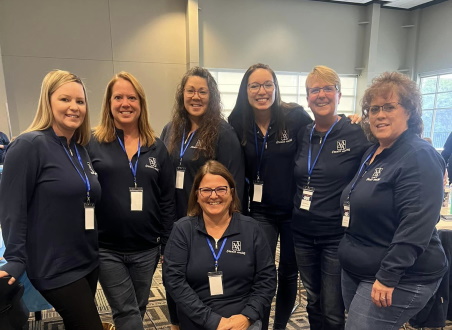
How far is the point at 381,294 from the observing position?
1277 mm

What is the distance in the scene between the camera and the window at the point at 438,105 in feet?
26.5

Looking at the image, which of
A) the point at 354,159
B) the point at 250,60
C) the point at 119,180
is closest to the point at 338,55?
the point at 250,60

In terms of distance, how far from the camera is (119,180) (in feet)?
5.33

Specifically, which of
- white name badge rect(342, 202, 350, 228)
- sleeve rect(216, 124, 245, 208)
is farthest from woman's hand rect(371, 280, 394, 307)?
sleeve rect(216, 124, 245, 208)

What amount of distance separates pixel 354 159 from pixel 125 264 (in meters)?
1.31

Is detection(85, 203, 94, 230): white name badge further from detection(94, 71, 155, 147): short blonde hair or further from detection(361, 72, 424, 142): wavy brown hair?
detection(361, 72, 424, 142): wavy brown hair

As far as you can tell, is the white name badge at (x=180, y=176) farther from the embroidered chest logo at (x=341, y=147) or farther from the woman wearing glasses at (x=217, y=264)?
the embroidered chest logo at (x=341, y=147)

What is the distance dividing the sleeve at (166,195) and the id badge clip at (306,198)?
719mm

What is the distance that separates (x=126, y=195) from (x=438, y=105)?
9125mm

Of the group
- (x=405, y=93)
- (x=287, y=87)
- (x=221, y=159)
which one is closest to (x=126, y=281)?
(x=221, y=159)

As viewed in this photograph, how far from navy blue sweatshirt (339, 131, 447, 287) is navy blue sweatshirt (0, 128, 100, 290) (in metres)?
1.20

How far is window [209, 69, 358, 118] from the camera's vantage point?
24.1ft

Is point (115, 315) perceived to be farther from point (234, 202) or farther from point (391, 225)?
point (391, 225)

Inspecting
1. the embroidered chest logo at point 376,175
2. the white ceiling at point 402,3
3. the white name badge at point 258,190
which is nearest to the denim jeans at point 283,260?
the white name badge at point 258,190
